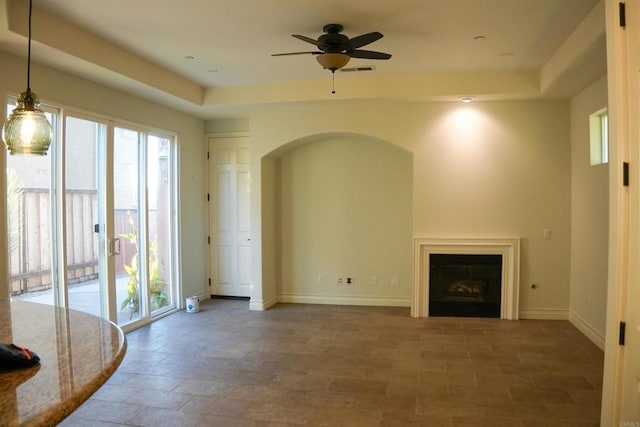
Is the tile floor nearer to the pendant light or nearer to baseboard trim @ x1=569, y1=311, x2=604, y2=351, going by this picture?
baseboard trim @ x1=569, y1=311, x2=604, y2=351

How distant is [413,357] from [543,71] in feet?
11.1

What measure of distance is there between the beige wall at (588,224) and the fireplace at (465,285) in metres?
0.88

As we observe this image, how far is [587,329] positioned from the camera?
16.3 ft

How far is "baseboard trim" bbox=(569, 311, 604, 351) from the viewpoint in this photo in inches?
181

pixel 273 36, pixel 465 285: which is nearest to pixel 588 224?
pixel 465 285

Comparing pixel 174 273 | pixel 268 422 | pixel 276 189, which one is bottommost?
pixel 268 422

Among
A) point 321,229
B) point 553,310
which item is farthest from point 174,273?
point 553,310

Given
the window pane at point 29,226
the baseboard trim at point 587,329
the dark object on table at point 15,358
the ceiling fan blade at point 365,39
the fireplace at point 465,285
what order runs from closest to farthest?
the dark object on table at point 15,358, the ceiling fan blade at point 365,39, the window pane at point 29,226, the baseboard trim at point 587,329, the fireplace at point 465,285

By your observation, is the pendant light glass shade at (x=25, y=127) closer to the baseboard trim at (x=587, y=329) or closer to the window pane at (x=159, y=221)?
the window pane at (x=159, y=221)

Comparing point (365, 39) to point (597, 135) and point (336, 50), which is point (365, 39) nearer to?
point (336, 50)

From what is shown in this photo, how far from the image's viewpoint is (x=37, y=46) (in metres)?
3.55

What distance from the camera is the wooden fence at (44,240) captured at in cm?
394

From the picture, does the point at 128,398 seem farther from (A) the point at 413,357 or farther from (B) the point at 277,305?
(B) the point at 277,305

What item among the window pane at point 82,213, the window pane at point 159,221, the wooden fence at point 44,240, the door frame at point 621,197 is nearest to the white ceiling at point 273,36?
the window pane at point 82,213
